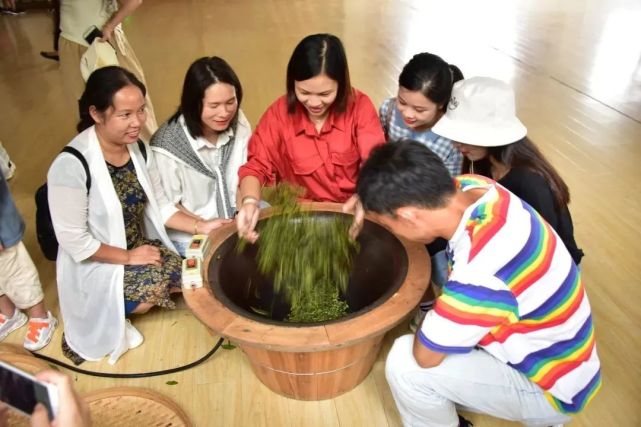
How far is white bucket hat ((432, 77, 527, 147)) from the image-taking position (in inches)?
67.2

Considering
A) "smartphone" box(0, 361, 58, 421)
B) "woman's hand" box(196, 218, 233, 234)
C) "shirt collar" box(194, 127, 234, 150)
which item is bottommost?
"woman's hand" box(196, 218, 233, 234)

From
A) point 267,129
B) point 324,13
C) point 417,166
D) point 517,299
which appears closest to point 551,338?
point 517,299

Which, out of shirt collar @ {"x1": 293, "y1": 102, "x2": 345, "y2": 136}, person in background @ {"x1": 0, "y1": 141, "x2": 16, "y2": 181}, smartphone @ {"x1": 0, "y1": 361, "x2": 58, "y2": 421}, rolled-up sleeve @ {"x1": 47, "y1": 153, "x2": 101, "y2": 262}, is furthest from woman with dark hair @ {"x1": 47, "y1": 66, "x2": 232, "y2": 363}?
person in background @ {"x1": 0, "y1": 141, "x2": 16, "y2": 181}

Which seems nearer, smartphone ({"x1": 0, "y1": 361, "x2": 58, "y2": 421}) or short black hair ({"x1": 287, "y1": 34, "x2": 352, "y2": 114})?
smartphone ({"x1": 0, "y1": 361, "x2": 58, "y2": 421})

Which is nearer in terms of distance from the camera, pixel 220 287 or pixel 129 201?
pixel 220 287

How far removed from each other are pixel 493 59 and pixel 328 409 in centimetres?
527

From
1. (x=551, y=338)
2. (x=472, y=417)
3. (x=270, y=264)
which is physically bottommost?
(x=472, y=417)

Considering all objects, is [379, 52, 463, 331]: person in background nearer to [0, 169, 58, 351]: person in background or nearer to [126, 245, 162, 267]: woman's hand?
[126, 245, 162, 267]: woman's hand

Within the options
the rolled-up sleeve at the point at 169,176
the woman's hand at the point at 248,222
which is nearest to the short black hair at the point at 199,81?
the rolled-up sleeve at the point at 169,176

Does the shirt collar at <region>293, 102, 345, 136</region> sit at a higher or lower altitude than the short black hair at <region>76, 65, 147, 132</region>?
lower

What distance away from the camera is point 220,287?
171 cm

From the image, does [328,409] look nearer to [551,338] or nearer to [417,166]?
[551,338]

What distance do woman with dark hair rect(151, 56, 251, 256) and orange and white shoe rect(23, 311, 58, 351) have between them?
27.3 inches

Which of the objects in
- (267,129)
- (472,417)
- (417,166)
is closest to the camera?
(417,166)
